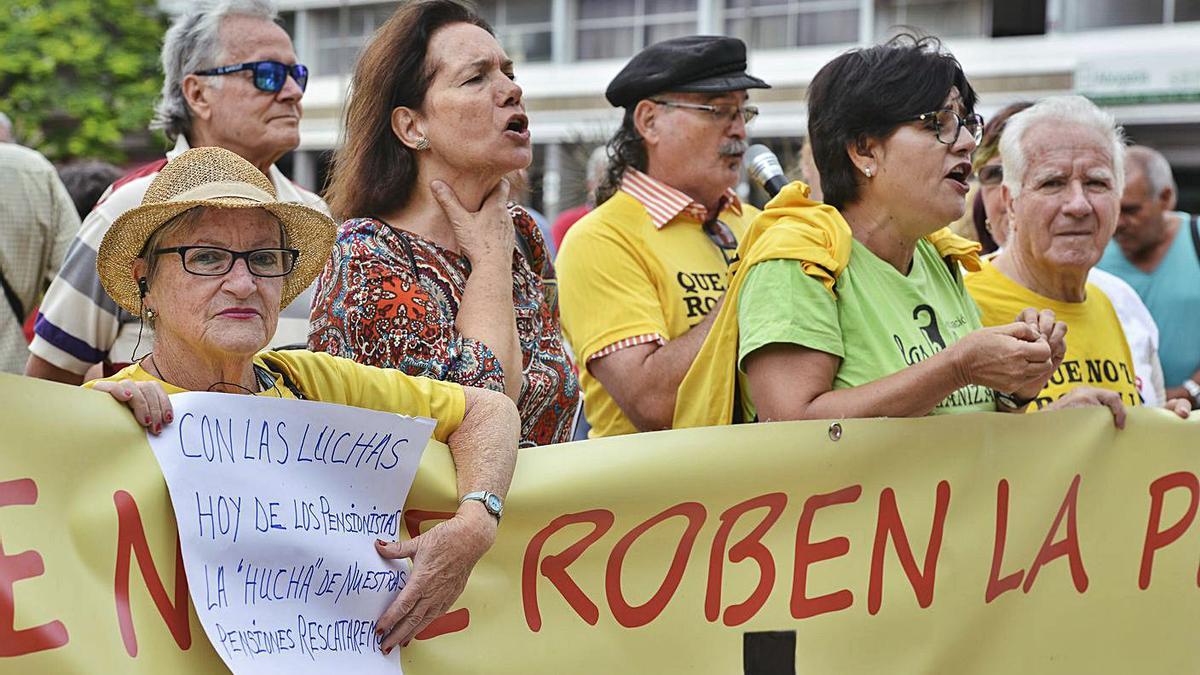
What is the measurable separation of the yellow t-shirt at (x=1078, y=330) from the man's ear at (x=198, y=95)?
2.20m

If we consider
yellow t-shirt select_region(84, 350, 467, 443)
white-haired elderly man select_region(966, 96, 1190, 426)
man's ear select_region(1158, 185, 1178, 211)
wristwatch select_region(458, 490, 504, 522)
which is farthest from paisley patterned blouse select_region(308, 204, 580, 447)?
man's ear select_region(1158, 185, 1178, 211)

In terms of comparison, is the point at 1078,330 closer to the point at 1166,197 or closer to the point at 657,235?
the point at 657,235

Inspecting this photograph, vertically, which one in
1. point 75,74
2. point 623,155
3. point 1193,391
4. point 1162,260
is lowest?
point 1193,391

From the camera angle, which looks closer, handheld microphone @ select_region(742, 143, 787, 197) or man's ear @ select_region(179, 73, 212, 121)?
man's ear @ select_region(179, 73, 212, 121)

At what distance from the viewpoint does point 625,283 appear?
3.92 meters

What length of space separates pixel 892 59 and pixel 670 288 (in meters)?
0.99

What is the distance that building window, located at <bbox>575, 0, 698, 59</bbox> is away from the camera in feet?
87.9

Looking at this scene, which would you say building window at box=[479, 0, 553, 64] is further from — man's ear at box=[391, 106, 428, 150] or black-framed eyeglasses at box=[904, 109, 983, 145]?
black-framed eyeglasses at box=[904, 109, 983, 145]

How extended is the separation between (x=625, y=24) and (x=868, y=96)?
2473 cm

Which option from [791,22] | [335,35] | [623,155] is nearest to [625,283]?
[623,155]

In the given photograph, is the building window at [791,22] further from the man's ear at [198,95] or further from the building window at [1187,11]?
the man's ear at [198,95]

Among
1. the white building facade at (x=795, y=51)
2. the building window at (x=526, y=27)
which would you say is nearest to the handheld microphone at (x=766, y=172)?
the white building facade at (x=795, y=51)

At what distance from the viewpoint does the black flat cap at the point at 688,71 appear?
4.29 m

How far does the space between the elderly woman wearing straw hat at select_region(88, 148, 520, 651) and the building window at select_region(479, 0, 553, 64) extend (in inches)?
1016
